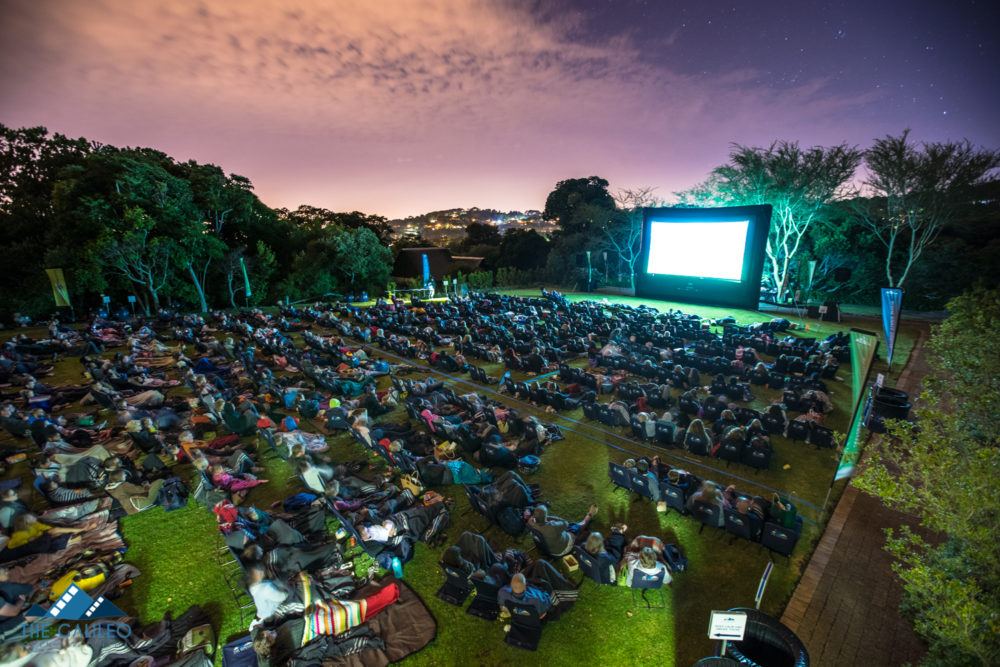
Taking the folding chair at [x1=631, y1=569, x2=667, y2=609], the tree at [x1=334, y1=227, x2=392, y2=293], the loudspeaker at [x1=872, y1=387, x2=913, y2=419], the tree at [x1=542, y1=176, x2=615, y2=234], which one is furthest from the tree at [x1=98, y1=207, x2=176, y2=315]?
the loudspeaker at [x1=872, y1=387, x2=913, y2=419]

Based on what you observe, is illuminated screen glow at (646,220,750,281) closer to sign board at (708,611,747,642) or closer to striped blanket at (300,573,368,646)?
sign board at (708,611,747,642)

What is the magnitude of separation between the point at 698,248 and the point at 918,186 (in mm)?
25071

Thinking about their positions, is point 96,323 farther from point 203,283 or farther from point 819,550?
point 819,550

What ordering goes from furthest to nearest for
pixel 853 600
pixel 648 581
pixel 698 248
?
pixel 698 248
pixel 648 581
pixel 853 600

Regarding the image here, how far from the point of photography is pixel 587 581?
20.9 ft

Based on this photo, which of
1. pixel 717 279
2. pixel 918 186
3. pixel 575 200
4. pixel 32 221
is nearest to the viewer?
pixel 717 279

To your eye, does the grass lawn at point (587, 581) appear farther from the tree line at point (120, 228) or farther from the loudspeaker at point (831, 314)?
the tree line at point (120, 228)

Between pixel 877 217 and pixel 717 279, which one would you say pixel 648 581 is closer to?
pixel 717 279

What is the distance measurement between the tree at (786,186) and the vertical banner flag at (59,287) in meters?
48.4

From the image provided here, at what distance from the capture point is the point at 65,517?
7781 millimetres

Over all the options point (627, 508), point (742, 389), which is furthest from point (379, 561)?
point (742, 389)

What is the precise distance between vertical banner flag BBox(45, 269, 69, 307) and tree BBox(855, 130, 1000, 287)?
55.7 m

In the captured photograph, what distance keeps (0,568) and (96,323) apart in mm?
28328

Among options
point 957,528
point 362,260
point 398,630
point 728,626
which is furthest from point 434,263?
point 957,528
